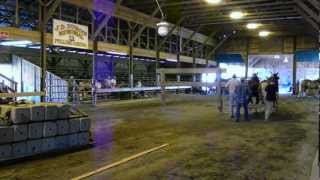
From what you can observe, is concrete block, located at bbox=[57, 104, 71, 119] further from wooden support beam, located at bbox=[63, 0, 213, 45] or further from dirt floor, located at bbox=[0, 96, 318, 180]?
wooden support beam, located at bbox=[63, 0, 213, 45]

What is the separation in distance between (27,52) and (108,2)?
5.23 metres

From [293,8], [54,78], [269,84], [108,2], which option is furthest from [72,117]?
[293,8]

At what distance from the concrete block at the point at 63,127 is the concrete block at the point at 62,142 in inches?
4.1

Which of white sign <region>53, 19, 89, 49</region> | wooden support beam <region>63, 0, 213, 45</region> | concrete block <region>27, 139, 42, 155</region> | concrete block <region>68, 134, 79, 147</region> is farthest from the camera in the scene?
wooden support beam <region>63, 0, 213, 45</region>

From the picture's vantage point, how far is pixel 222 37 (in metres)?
36.5

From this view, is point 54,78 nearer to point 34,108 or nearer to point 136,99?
point 136,99

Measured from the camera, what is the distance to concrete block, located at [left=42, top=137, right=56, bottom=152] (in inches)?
287

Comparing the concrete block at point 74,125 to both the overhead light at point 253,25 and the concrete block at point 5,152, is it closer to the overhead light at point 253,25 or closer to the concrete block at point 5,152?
the concrete block at point 5,152

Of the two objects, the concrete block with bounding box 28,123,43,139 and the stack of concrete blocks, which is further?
the concrete block with bounding box 28,123,43,139

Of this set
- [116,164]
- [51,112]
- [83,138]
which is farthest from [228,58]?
[116,164]

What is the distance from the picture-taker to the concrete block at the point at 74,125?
25.9 ft

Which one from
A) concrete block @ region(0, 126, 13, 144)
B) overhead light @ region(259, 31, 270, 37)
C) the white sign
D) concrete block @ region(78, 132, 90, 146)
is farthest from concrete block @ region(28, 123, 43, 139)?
overhead light @ region(259, 31, 270, 37)

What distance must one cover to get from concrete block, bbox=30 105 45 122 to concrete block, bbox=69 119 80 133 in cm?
72

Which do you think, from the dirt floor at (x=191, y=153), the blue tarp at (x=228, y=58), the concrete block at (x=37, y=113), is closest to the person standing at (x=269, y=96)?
the dirt floor at (x=191, y=153)
